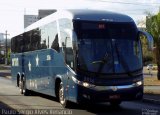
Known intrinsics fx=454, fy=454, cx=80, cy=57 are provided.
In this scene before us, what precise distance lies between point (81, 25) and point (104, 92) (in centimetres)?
240

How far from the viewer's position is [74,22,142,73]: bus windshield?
48.2 ft

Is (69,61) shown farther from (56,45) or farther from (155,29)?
(155,29)

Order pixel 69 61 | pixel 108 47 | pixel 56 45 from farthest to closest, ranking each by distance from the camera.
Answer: pixel 56 45, pixel 69 61, pixel 108 47

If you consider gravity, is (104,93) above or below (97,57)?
below

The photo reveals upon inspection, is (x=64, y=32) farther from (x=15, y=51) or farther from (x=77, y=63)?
(x=15, y=51)

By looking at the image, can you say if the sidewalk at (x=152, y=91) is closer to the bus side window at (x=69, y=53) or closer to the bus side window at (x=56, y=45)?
the bus side window at (x=56, y=45)

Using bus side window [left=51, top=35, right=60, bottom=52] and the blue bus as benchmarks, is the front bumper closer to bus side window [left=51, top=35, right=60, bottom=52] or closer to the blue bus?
the blue bus

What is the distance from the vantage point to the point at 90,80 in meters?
14.5

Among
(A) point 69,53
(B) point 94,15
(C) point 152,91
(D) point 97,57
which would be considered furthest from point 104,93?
(C) point 152,91

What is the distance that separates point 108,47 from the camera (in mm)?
14977

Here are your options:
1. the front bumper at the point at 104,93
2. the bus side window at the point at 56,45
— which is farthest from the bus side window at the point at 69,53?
the bus side window at the point at 56,45

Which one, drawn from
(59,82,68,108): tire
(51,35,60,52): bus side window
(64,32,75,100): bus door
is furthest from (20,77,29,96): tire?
(64,32,75,100): bus door

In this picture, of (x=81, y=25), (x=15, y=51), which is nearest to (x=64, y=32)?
(x=81, y=25)

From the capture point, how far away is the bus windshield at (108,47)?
1468cm
